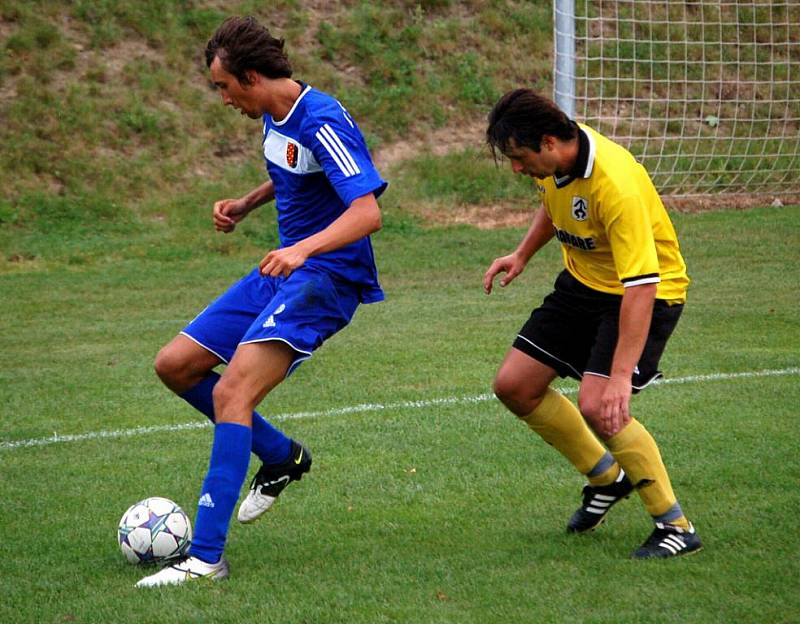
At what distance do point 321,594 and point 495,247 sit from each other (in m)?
9.90

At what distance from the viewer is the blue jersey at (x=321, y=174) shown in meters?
4.68

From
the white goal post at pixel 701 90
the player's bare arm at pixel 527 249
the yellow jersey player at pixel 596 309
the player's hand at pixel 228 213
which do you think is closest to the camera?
the yellow jersey player at pixel 596 309

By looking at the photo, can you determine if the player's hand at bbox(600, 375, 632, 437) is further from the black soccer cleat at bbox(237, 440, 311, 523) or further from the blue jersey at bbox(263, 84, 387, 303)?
the black soccer cleat at bbox(237, 440, 311, 523)

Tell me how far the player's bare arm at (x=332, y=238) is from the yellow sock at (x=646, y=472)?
1253mm

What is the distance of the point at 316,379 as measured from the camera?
27.5ft

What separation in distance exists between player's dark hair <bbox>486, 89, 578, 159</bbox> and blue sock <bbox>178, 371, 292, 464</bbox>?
60.9 inches

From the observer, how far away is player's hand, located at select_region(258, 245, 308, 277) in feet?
14.6

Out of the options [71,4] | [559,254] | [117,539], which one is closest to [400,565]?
[117,539]

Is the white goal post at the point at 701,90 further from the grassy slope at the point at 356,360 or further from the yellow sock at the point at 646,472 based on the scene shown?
the yellow sock at the point at 646,472

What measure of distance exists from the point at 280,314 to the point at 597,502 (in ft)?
4.88

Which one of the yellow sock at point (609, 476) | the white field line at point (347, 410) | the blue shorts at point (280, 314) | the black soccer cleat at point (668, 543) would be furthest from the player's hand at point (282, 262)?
the white field line at point (347, 410)

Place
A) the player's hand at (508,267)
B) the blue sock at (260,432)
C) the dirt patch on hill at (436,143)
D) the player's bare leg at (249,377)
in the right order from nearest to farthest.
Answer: the player's bare leg at (249,377), the blue sock at (260,432), the player's hand at (508,267), the dirt patch on hill at (436,143)

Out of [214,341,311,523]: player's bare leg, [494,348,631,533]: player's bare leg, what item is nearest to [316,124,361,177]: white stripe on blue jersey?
[214,341,311,523]: player's bare leg

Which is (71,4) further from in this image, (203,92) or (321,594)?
(321,594)
